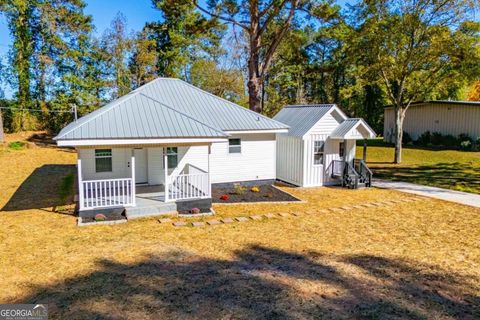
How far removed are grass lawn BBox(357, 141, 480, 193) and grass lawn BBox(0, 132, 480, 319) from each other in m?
5.98

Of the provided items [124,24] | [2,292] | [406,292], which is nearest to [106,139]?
[2,292]

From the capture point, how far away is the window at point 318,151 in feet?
53.6

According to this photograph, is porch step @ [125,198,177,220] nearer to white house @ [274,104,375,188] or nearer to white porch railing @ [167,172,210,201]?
white porch railing @ [167,172,210,201]

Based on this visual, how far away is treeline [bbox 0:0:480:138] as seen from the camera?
66.5 feet

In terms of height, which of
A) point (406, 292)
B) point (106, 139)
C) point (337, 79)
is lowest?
point (406, 292)

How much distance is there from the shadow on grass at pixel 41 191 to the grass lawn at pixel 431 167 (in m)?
16.7

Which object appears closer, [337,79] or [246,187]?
[246,187]

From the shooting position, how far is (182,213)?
11672 mm

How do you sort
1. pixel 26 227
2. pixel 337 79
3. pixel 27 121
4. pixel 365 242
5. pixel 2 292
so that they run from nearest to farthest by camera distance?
1. pixel 2 292
2. pixel 365 242
3. pixel 26 227
4. pixel 27 121
5. pixel 337 79

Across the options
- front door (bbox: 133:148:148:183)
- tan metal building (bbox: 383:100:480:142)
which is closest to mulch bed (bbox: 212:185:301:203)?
front door (bbox: 133:148:148:183)

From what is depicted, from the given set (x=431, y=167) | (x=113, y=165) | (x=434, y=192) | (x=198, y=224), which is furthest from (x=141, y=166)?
(x=431, y=167)

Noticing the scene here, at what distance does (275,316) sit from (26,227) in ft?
28.0

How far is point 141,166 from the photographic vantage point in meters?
14.4

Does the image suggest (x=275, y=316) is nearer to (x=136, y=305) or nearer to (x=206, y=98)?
(x=136, y=305)
